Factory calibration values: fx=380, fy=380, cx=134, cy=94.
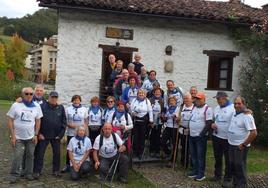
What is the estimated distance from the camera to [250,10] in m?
14.3

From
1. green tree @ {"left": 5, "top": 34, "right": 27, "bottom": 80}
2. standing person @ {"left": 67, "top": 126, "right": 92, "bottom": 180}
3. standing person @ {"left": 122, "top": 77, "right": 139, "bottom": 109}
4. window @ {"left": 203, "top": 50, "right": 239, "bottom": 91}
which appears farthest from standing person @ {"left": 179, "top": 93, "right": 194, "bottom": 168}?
green tree @ {"left": 5, "top": 34, "right": 27, "bottom": 80}

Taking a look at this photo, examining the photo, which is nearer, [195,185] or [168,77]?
[195,185]

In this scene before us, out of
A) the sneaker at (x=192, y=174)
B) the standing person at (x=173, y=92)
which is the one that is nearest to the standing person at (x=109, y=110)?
the standing person at (x=173, y=92)

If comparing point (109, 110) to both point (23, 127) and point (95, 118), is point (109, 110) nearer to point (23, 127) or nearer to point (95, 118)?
point (95, 118)

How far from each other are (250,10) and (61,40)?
24.3 ft

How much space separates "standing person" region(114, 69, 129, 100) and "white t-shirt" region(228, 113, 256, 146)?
9.35ft

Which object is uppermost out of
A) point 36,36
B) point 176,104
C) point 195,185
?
point 36,36

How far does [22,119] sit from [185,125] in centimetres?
351

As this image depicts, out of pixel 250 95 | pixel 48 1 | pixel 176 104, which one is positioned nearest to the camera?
pixel 176 104

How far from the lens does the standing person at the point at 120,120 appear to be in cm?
811

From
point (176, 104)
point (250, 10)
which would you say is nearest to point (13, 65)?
point (250, 10)

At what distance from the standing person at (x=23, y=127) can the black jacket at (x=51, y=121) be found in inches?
10.5

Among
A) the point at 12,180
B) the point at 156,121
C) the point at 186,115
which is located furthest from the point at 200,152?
the point at 12,180

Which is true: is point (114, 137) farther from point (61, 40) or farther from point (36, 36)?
point (36, 36)
